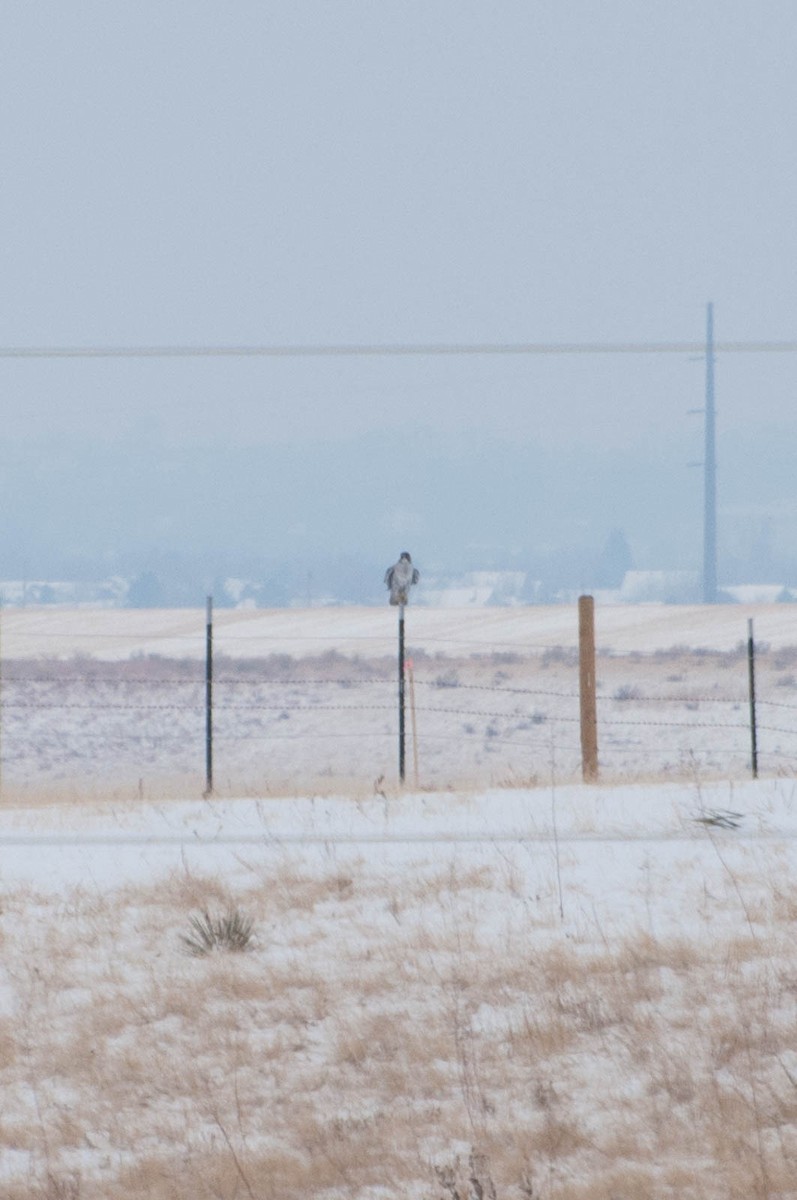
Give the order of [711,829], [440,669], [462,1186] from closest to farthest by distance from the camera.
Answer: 1. [462,1186]
2. [711,829]
3. [440,669]

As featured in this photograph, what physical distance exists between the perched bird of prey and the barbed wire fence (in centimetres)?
947

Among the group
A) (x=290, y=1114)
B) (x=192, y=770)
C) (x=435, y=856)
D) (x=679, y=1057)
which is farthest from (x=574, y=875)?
(x=192, y=770)

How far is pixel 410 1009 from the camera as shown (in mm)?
Answer: 8570

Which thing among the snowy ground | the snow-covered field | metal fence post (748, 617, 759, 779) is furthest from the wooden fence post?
the snowy ground

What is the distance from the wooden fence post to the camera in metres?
17.4

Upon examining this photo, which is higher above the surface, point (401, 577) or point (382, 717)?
point (401, 577)

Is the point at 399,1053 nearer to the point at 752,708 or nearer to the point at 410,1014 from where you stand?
the point at 410,1014

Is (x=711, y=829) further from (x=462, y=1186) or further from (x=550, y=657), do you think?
(x=550, y=657)

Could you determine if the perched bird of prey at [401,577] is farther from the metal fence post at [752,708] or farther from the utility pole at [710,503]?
the utility pole at [710,503]

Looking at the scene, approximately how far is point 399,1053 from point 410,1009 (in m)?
0.60

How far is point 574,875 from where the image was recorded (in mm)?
11000

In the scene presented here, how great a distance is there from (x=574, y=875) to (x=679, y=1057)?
3325 mm

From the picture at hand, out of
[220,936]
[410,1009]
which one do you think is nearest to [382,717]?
[220,936]

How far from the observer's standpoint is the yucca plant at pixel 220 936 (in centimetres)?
976
